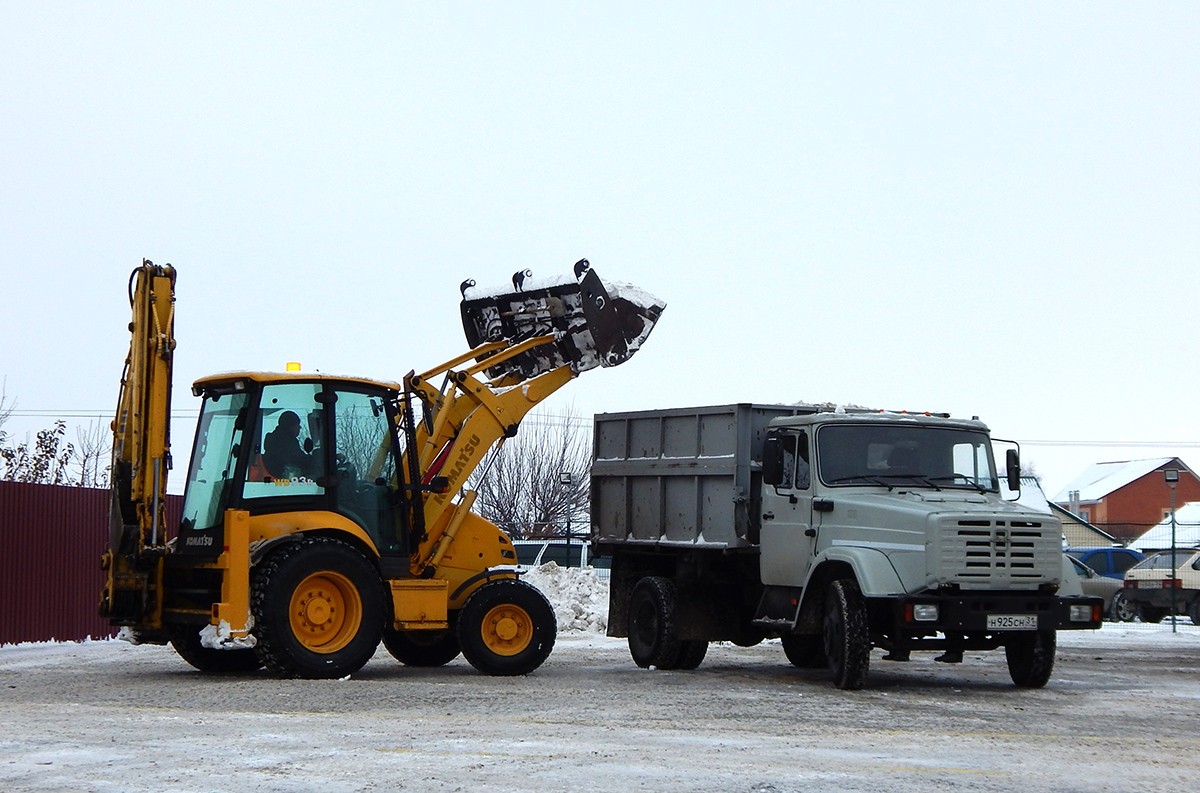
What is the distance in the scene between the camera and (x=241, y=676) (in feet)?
44.3

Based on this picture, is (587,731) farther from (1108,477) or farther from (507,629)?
(1108,477)

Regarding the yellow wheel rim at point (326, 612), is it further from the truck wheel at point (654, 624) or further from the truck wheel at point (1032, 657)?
the truck wheel at point (1032, 657)

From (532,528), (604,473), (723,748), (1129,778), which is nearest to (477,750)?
(723,748)

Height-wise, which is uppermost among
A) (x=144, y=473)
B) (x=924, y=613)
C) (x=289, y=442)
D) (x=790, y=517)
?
(x=289, y=442)

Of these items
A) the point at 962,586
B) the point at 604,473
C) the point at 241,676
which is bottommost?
the point at 241,676

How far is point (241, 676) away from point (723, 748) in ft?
20.8

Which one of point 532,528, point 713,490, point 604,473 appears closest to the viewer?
point 713,490

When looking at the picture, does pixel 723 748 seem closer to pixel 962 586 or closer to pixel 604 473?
pixel 962 586

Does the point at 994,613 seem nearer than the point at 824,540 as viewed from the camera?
Yes

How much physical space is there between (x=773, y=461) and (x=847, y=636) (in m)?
1.86

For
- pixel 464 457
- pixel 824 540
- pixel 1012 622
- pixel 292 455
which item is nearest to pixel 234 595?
pixel 292 455

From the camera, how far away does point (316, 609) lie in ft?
42.0

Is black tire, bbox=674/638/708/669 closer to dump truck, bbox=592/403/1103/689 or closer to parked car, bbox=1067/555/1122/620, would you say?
dump truck, bbox=592/403/1103/689

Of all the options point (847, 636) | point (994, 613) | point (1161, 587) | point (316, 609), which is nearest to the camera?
point (994, 613)
